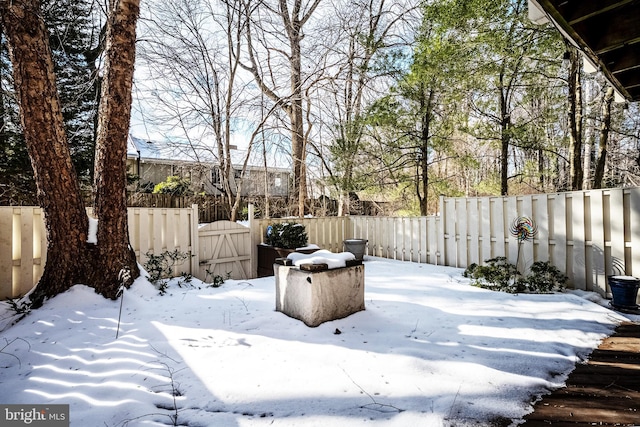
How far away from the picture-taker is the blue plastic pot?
3.54 metres

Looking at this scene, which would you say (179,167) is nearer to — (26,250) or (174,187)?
(174,187)

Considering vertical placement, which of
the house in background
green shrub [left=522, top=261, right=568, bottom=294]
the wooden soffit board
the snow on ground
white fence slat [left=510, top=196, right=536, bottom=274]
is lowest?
the snow on ground

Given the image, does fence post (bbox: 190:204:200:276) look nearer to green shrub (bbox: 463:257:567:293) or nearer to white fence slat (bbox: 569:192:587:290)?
green shrub (bbox: 463:257:567:293)

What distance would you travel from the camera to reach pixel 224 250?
6.62 m

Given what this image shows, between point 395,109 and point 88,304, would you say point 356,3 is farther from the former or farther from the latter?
point 88,304

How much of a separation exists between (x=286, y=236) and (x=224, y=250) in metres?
1.34

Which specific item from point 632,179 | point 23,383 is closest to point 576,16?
point 23,383

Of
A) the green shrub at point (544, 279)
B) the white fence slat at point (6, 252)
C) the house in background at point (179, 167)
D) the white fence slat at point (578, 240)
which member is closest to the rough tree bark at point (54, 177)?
the white fence slat at point (6, 252)

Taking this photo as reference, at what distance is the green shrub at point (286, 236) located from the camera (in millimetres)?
6680

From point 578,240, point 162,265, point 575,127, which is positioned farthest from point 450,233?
point 162,265

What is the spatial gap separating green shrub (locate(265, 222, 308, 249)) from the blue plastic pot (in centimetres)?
496

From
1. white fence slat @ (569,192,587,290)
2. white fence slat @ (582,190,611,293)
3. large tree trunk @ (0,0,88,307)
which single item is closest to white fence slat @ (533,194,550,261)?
white fence slat @ (569,192,587,290)

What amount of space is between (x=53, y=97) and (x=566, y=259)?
22.9 ft

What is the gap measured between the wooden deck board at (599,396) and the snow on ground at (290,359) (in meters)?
0.08
